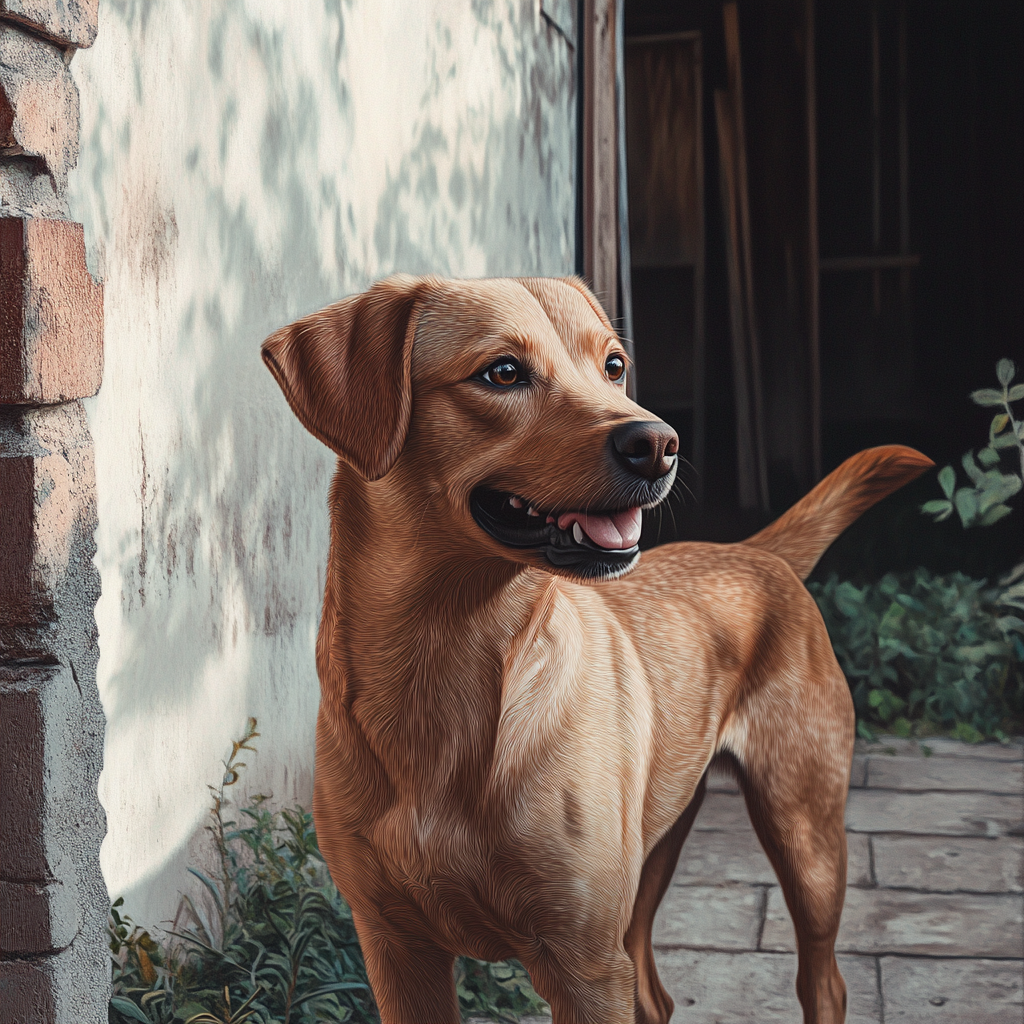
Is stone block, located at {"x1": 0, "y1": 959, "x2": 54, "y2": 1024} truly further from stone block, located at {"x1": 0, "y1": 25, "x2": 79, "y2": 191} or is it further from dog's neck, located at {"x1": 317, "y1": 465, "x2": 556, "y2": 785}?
stone block, located at {"x1": 0, "y1": 25, "x2": 79, "y2": 191}

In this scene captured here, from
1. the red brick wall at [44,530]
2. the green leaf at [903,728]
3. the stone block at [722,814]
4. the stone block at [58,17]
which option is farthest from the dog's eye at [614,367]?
the green leaf at [903,728]

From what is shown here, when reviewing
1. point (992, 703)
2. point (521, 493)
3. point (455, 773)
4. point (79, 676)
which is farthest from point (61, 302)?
point (992, 703)

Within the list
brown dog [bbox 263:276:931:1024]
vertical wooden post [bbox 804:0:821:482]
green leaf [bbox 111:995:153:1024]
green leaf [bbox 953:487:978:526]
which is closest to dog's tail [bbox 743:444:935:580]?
brown dog [bbox 263:276:931:1024]

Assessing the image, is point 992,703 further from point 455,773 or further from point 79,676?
point 79,676

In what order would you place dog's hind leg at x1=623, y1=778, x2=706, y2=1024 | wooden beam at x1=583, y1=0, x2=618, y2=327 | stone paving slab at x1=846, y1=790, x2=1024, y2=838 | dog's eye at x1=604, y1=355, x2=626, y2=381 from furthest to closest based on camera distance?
wooden beam at x1=583, y1=0, x2=618, y2=327 < stone paving slab at x1=846, y1=790, x2=1024, y2=838 < dog's hind leg at x1=623, y1=778, x2=706, y2=1024 < dog's eye at x1=604, y1=355, x2=626, y2=381

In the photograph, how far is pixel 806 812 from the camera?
2098 millimetres

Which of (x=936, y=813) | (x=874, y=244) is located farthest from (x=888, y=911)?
(x=874, y=244)

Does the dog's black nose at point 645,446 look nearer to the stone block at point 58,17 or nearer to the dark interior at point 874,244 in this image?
the stone block at point 58,17

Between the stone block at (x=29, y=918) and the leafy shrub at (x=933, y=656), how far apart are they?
3.99 meters

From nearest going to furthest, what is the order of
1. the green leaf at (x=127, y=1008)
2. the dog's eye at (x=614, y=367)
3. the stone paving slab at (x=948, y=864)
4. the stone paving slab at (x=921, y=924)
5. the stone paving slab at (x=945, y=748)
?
the dog's eye at (x=614, y=367) < the green leaf at (x=127, y=1008) < the stone paving slab at (x=921, y=924) < the stone paving slab at (x=948, y=864) < the stone paving slab at (x=945, y=748)

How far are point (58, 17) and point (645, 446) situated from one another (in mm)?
990

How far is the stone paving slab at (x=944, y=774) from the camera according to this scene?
4191 millimetres

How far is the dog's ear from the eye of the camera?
1.48m

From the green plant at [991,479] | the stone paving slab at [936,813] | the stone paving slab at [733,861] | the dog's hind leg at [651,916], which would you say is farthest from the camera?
the green plant at [991,479]
